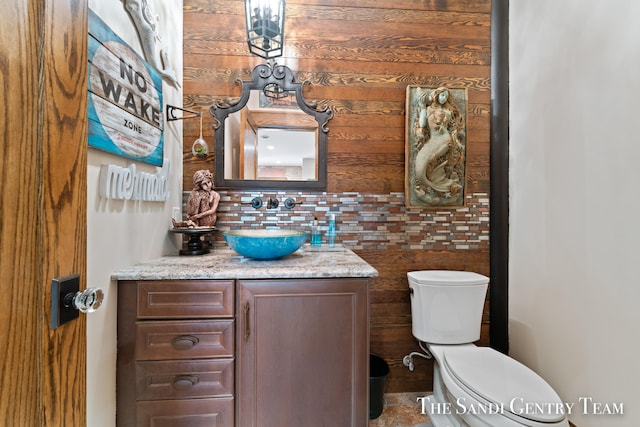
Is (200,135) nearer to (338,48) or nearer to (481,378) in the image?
(338,48)

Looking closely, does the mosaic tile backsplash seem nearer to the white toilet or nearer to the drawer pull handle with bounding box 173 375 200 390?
the white toilet

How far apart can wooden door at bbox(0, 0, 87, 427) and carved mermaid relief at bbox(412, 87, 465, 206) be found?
1739 mm

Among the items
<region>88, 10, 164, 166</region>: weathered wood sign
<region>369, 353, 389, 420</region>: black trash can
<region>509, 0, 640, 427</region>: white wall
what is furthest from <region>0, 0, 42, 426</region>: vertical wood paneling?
<region>509, 0, 640, 427</region>: white wall

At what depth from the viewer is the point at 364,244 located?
6.24 ft

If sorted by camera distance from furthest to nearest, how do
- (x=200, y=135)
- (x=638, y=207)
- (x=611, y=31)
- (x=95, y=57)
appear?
(x=200, y=135), (x=611, y=31), (x=638, y=207), (x=95, y=57)

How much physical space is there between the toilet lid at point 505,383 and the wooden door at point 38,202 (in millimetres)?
1389

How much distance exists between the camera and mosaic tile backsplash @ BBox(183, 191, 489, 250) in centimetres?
184

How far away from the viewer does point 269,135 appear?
1833mm

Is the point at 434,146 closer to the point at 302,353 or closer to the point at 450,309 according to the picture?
the point at 450,309

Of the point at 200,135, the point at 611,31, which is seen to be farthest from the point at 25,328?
the point at 611,31

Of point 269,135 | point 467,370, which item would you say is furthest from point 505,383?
point 269,135

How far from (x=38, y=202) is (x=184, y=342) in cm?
89

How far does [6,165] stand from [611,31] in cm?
215

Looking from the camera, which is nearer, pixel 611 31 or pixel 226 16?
pixel 611 31
